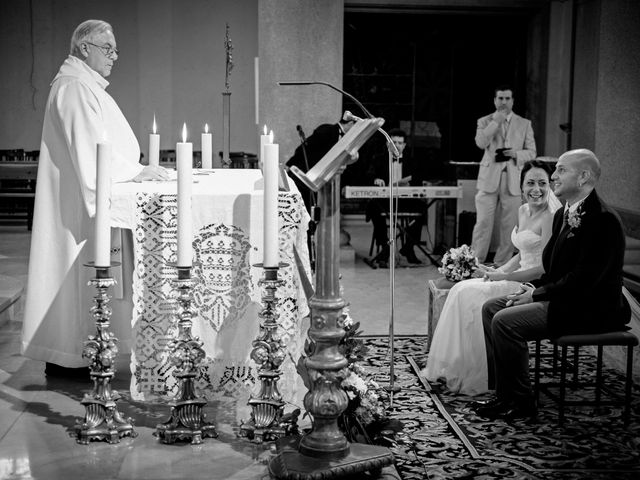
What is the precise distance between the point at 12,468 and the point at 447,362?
2697 millimetres

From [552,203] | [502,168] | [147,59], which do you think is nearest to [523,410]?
[552,203]

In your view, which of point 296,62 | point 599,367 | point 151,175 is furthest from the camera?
point 296,62

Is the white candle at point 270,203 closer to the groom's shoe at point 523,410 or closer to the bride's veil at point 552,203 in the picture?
the groom's shoe at point 523,410

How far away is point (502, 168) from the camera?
10359mm

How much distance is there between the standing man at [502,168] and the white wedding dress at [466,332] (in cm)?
426

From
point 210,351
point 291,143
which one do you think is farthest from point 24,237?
point 210,351

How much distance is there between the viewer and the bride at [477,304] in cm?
573

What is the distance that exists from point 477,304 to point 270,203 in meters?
2.21

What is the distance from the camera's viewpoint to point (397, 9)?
13094mm

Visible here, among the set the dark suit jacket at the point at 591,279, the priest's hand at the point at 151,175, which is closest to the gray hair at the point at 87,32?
the priest's hand at the point at 151,175

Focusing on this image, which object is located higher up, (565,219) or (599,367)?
(565,219)

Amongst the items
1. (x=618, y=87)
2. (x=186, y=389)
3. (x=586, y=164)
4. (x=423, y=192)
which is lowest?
(x=186, y=389)

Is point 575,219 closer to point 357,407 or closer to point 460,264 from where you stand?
point 460,264

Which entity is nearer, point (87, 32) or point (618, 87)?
point (87, 32)
